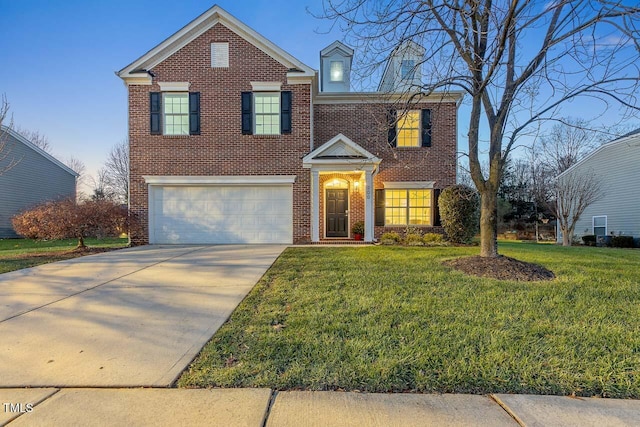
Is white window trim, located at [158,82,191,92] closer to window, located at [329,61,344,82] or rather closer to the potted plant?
Result: window, located at [329,61,344,82]

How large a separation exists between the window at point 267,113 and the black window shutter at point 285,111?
0.15m

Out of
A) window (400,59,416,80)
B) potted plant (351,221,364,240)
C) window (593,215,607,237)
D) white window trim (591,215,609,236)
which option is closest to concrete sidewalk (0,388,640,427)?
window (400,59,416,80)

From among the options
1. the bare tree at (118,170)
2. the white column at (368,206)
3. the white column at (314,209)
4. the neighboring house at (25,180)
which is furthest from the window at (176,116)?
the bare tree at (118,170)

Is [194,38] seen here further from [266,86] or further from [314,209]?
[314,209]

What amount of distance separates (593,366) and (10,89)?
48.2ft

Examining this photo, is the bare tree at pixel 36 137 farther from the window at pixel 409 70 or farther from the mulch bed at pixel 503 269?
the mulch bed at pixel 503 269

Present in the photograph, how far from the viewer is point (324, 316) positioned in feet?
11.6

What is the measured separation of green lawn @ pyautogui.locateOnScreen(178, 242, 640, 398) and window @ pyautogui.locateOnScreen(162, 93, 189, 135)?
8.01 metres

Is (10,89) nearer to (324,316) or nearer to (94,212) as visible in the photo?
(94,212)

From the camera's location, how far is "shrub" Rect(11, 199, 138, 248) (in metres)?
8.76

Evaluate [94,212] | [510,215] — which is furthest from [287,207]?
[510,215]

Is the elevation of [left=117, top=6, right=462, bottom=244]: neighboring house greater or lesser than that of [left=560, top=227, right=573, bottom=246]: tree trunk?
greater

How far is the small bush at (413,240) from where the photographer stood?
401 inches

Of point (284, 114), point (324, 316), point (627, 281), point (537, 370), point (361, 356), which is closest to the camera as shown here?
point (537, 370)
